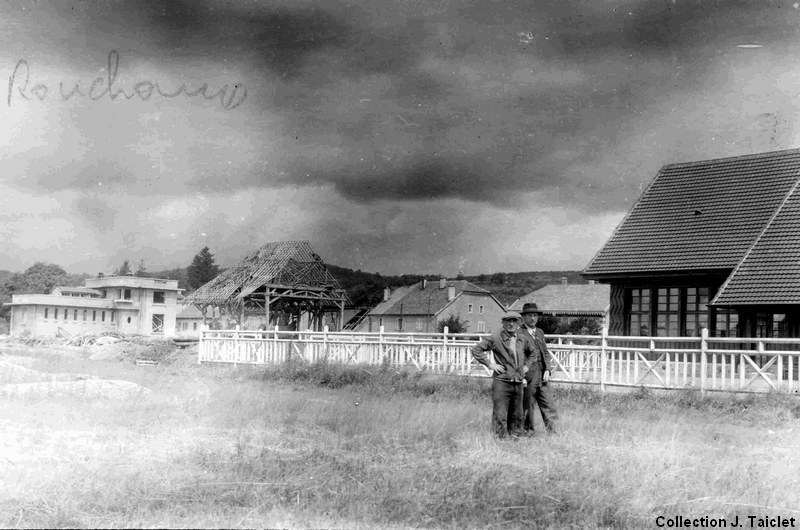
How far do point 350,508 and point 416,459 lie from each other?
2135 millimetres

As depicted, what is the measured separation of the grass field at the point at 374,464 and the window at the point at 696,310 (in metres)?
8.59

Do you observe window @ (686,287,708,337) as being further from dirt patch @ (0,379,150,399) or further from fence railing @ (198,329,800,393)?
dirt patch @ (0,379,150,399)

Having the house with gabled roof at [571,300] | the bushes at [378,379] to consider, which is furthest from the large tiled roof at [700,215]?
the house with gabled roof at [571,300]

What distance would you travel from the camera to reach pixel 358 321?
7488 centimetres

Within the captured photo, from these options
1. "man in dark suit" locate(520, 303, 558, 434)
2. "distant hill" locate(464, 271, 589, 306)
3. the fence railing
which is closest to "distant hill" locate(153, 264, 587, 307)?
"distant hill" locate(464, 271, 589, 306)

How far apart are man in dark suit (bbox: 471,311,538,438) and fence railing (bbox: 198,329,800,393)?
7.03 metres

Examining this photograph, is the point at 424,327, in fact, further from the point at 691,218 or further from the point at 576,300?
the point at 691,218

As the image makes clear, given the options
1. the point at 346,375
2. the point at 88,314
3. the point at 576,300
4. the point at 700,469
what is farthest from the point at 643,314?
the point at 88,314

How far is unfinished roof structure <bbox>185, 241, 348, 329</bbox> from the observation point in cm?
4431

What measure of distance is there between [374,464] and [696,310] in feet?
57.2

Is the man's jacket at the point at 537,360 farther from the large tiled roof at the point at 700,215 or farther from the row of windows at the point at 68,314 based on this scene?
→ the row of windows at the point at 68,314

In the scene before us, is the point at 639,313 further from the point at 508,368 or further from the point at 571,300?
the point at 571,300

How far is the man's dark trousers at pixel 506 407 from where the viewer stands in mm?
10445

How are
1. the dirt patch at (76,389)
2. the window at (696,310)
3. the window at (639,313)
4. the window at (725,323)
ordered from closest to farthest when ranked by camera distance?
the dirt patch at (76,389), the window at (725,323), the window at (696,310), the window at (639,313)
